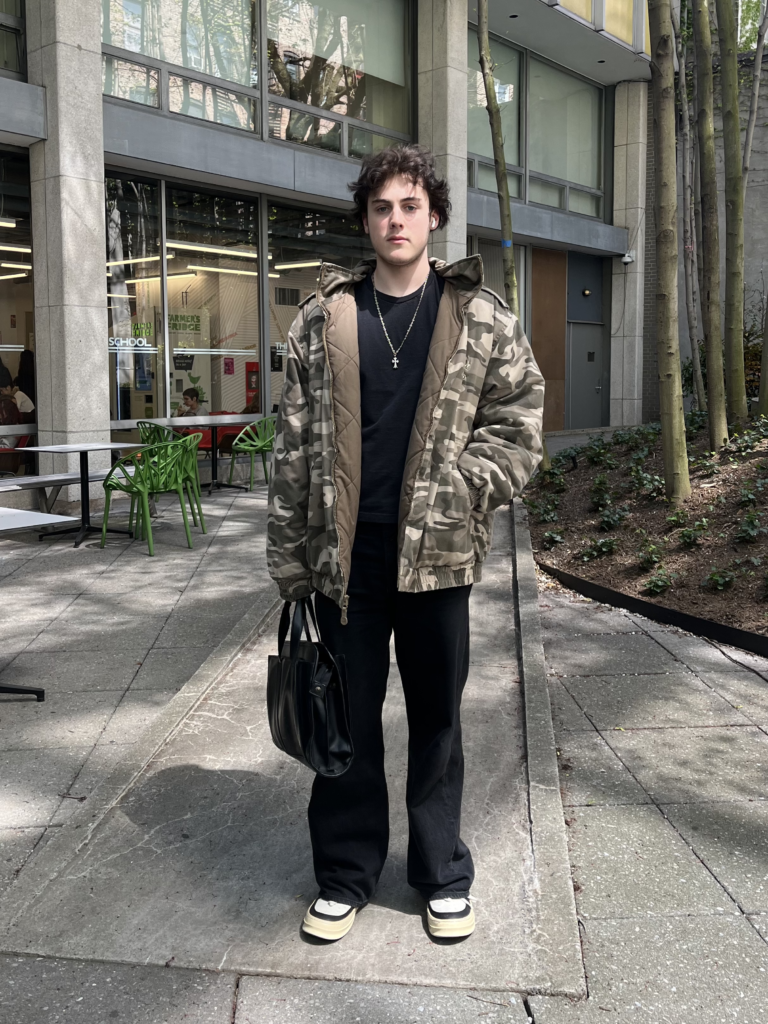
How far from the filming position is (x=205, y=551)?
28.6 ft

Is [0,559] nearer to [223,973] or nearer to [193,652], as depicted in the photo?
[193,652]

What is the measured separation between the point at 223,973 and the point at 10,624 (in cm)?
422

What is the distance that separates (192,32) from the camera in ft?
42.2

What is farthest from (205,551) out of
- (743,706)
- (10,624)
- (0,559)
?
(743,706)

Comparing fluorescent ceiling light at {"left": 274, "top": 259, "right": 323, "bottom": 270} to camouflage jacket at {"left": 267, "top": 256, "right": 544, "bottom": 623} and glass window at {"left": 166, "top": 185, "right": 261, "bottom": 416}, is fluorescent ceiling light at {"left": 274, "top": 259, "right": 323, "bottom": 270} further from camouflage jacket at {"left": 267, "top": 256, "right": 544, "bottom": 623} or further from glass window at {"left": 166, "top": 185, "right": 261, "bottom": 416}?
camouflage jacket at {"left": 267, "top": 256, "right": 544, "bottom": 623}

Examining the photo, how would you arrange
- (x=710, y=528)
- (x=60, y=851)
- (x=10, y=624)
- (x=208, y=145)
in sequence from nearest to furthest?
1. (x=60, y=851)
2. (x=10, y=624)
3. (x=710, y=528)
4. (x=208, y=145)

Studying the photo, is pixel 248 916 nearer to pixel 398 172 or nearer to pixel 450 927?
pixel 450 927

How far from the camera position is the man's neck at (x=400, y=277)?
2764 mm

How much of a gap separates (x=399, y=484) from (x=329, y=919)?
1.25 metres

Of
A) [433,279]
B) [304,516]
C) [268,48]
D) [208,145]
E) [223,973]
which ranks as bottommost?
[223,973]

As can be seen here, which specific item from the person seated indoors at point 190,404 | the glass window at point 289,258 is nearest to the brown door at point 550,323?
the glass window at point 289,258

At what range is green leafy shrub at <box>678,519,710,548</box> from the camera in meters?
7.24

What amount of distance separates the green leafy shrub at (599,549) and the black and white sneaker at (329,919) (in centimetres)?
523

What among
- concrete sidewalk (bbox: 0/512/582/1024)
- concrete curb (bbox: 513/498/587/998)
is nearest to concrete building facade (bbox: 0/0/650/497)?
concrete curb (bbox: 513/498/587/998)
